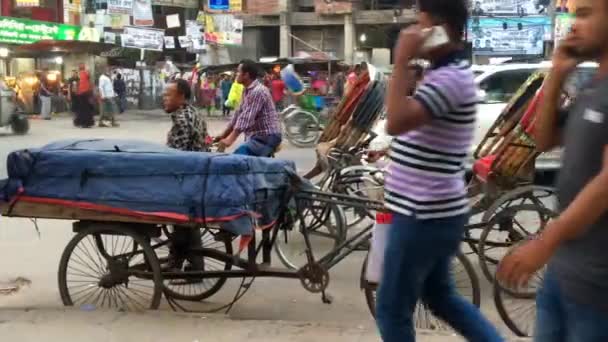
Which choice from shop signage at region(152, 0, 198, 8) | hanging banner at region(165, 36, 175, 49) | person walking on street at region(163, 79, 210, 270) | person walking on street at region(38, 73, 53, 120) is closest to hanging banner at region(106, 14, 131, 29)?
hanging banner at region(165, 36, 175, 49)

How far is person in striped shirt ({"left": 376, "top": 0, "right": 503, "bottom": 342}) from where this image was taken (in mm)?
2842

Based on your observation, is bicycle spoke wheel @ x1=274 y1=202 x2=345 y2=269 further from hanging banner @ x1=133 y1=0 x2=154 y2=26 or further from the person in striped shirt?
hanging banner @ x1=133 y1=0 x2=154 y2=26

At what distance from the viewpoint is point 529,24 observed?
28.2 meters

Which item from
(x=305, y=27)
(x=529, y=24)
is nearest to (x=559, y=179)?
(x=529, y=24)

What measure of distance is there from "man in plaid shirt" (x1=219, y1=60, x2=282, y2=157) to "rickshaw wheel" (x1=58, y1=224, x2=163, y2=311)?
1.89 meters

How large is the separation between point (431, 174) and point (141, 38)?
2755 centimetres

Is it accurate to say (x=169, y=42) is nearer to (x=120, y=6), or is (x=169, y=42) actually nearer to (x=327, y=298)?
(x=120, y=6)

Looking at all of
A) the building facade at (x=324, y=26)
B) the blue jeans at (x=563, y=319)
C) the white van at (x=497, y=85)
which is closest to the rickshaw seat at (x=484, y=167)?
the blue jeans at (x=563, y=319)

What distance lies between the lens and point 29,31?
82.0ft

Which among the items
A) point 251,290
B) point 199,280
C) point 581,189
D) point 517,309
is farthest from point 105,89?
point 581,189

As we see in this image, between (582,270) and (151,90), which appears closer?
(582,270)

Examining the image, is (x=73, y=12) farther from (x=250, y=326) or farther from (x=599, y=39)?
(x=599, y=39)

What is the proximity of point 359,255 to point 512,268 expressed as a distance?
4.34 meters

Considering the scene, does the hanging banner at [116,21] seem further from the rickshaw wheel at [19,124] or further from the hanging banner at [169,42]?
the rickshaw wheel at [19,124]
